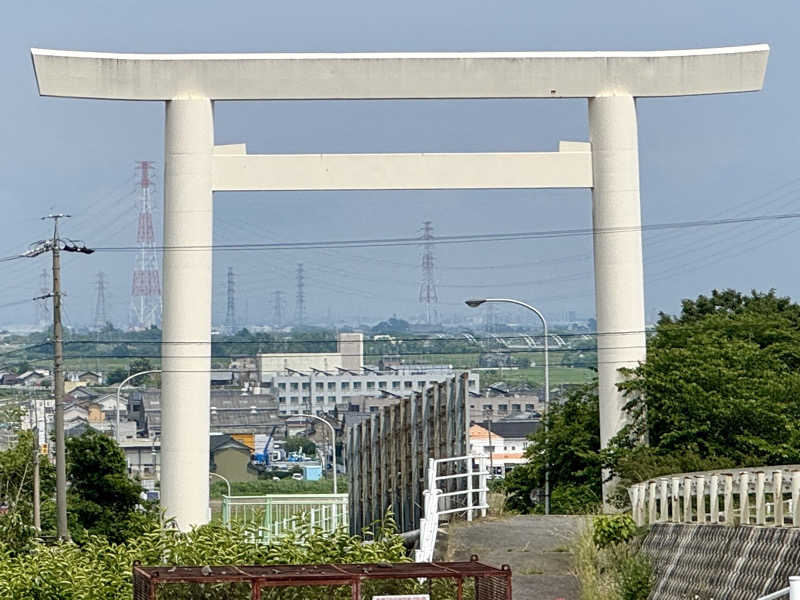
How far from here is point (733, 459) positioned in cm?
3406

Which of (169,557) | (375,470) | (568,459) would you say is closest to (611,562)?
(169,557)

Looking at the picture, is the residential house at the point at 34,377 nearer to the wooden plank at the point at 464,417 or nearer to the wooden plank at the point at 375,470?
the wooden plank at the point at 375,470

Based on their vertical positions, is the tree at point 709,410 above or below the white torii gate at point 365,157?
below

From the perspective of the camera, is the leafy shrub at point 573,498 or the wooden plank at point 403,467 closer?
the leafy shrub at point 573,498

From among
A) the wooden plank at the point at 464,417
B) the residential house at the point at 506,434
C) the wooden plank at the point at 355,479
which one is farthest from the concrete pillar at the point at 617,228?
the residential house at the point at 506,434

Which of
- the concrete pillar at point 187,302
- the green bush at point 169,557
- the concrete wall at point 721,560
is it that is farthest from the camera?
the concrete pillar at point 187,302

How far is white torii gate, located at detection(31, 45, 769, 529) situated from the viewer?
33.6 m

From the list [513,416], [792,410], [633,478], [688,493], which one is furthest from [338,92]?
[513,416]

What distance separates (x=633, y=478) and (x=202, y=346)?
1014 cm

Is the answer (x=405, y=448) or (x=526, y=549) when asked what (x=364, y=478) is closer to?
(x=405, y=448)

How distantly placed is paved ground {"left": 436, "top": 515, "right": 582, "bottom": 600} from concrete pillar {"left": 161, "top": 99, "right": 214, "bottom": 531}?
8.71 metres

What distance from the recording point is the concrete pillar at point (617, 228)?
33938mm

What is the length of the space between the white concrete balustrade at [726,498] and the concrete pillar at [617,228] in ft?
33.8

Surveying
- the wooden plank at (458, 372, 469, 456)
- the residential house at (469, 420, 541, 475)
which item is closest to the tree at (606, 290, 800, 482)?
the wooden plank at (458, 372, 469, 456)
